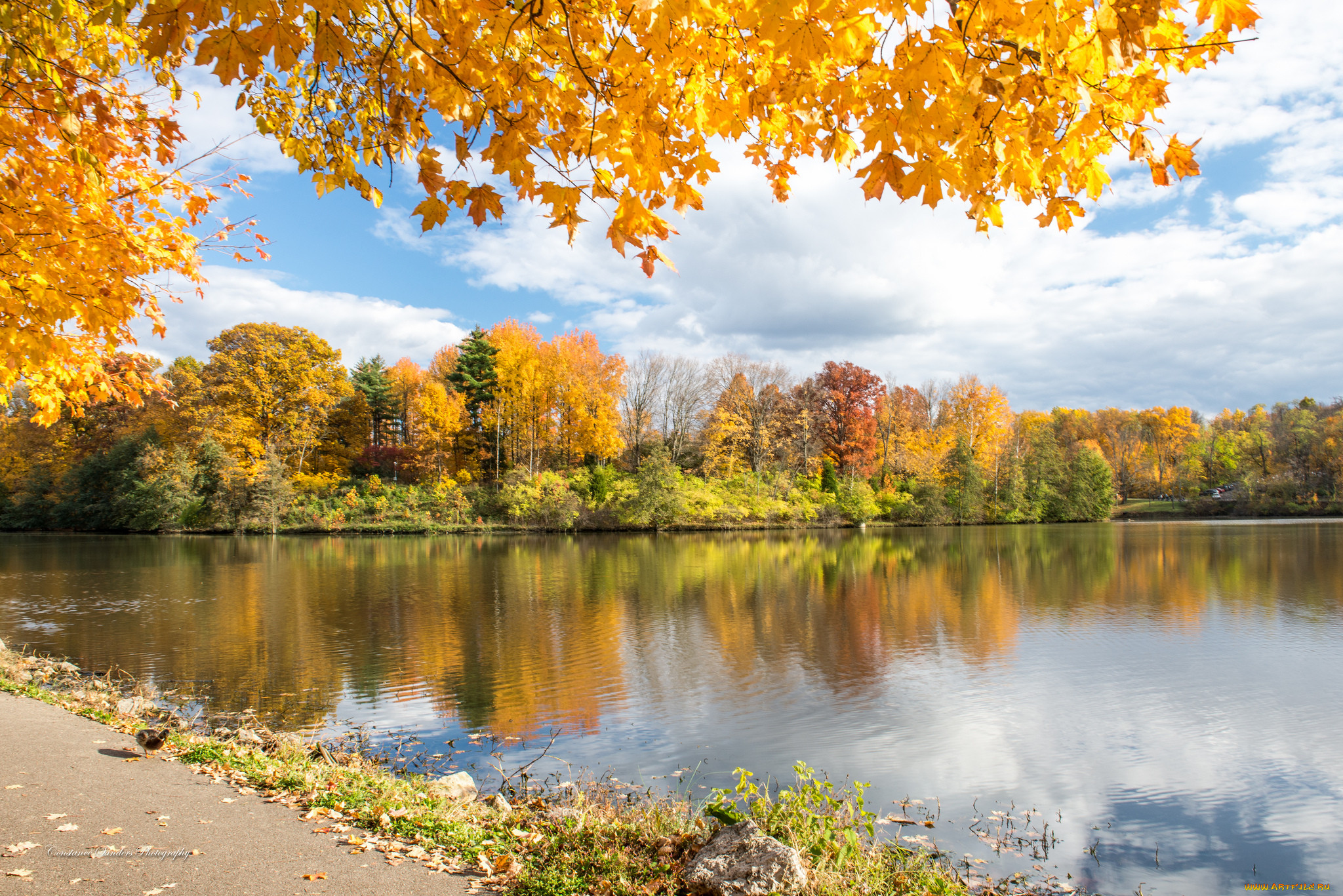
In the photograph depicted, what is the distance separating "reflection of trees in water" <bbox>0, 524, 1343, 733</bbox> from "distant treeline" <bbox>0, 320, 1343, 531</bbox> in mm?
9624

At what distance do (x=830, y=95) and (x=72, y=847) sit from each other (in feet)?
15.4

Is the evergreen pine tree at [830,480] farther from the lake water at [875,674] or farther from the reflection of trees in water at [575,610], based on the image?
the lake water at [875,674]

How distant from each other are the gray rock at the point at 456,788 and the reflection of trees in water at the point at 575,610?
2.02m

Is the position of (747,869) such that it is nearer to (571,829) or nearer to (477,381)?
(571,829)

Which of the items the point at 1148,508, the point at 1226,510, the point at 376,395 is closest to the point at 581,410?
the point at 376,395

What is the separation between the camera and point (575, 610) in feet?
44.1

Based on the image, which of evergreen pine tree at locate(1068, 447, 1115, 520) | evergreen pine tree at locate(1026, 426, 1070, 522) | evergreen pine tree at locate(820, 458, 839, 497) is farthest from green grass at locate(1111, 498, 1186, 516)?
evergreen pine tree at locate(820, 458, 839, 497)

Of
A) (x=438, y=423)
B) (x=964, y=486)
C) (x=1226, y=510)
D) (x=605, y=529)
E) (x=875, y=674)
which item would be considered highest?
(x=438, y=423)

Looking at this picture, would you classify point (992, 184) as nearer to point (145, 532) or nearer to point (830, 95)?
point (830, 95)

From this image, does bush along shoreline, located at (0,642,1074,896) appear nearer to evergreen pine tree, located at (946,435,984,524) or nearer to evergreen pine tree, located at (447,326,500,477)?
evergreen pine tree, located at (447,326,500,477)

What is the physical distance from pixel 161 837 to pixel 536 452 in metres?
38.2

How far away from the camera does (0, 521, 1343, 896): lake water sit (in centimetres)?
516

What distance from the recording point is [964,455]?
1768 inches

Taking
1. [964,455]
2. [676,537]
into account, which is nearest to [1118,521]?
[964,455]
